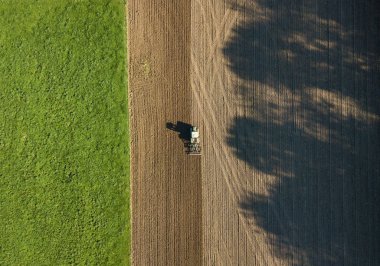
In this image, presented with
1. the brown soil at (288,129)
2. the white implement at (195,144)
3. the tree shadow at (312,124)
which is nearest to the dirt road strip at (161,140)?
the white implement at (195,144)

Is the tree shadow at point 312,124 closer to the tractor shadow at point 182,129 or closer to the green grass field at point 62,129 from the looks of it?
the tractor shadow at point 182,129

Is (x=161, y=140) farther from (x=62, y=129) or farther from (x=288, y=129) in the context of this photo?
(x=288, y=129)

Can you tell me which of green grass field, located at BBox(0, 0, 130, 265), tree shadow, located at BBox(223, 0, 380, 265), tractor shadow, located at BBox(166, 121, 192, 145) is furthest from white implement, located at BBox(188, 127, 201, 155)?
green grass field, located at BBox(0, 0, 130, 265)

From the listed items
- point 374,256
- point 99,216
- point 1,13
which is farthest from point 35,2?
point 374,256

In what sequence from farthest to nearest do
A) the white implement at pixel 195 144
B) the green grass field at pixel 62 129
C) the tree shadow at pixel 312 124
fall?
the green grass field at pixel 62 129, the white implement at pixel 195 144, the tree shadow at pixel 312 124

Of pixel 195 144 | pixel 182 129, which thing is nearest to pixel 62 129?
pixel 182 129

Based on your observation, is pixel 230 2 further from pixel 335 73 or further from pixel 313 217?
pixel 313 217
